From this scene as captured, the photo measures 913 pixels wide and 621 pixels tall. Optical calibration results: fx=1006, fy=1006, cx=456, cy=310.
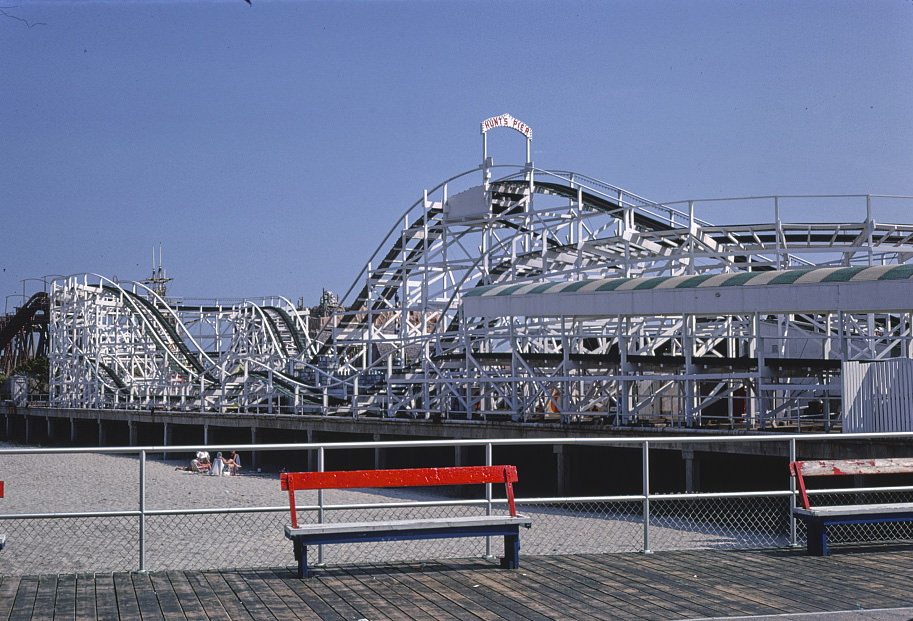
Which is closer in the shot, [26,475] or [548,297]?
[548,297]

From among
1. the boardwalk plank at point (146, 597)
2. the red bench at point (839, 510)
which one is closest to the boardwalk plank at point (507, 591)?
the boardwalk plank at point (146, 597)

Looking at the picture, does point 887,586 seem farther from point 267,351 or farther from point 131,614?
point 267,351

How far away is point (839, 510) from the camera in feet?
25.5

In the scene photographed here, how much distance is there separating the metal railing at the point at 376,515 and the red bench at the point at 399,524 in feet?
0.76

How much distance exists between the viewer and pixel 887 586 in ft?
22.3

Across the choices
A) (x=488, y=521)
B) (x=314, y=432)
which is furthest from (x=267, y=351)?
(x=488, y=521)

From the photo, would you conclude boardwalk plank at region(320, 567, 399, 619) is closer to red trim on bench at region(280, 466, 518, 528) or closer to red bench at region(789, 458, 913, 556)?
red trim on bench at region(280, 466, 518, 528)

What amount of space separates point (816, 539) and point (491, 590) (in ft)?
9.47

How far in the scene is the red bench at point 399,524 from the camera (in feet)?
23.0

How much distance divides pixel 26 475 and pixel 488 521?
1897 cm

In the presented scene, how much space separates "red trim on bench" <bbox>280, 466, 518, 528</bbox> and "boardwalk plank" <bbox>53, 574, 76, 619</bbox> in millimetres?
1503

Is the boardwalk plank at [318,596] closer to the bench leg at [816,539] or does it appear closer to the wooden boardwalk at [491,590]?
the wooden boardwalk at [491,590]

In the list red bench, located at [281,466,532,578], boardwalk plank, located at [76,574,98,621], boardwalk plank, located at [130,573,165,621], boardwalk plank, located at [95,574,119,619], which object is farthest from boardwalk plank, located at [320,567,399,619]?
boardwalk plank, located at [76,574,98,621]

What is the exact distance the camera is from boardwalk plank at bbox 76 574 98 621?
601 centimetres
